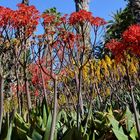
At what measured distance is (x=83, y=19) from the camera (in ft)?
17.0

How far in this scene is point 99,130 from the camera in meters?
3.90

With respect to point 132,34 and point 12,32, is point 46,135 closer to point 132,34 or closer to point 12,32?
point 132,34

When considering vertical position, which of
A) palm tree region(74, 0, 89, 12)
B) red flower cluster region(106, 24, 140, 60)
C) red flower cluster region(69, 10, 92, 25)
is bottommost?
red flower cluster region(106, 24, 140, 60)

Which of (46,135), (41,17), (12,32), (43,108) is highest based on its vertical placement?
(41,17)

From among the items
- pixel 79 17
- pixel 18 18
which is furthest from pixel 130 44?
pixel 18 18

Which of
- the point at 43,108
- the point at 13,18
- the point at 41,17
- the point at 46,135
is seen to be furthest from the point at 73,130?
the point at 41,17

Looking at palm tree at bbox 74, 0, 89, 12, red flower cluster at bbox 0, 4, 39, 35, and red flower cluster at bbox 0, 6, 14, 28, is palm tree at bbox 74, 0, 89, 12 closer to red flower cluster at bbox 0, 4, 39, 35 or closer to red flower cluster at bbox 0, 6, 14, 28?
red flower cluster at bbox 0, 4, 39, 35

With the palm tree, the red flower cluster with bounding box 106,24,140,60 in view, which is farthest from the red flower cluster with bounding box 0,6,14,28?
the palm tree

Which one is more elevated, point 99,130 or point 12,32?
point 12,32

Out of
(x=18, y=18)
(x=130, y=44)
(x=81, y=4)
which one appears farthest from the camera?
(x=81, y=4)

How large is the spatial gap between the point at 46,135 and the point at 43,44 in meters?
3.68

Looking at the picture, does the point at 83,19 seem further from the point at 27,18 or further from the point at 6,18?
the point at 6,18

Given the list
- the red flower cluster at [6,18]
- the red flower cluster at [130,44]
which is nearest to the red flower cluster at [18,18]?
the red flower cluster at [6,18]

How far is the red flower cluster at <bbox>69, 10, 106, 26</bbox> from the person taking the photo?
5.14 metres
